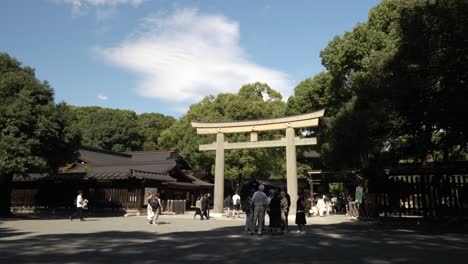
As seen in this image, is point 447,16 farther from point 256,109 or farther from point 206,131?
point 256,109

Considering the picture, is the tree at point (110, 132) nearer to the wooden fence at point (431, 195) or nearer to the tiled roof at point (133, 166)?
the tiled roof at point (133, 166)

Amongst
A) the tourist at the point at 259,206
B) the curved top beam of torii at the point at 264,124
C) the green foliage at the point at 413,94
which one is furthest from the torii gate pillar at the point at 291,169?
the tourist at the point at 259,206

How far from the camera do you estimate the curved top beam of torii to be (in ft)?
72.4

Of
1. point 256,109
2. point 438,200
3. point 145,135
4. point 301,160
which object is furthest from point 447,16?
point 145,135

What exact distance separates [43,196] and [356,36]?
2574 cm

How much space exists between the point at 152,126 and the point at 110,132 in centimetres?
1188

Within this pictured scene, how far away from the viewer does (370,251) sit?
8.21 m

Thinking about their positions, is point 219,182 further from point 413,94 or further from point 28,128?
point 413,94

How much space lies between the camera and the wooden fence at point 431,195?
567 inches

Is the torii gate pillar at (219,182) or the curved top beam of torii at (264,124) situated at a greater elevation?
the curved top beam of torii at (264,124)

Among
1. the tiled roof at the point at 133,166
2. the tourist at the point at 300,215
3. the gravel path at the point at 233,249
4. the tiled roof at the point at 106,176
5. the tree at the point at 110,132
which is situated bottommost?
the gravel path at the point at 233,249

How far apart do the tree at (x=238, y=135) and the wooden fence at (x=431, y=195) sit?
64.3 ft

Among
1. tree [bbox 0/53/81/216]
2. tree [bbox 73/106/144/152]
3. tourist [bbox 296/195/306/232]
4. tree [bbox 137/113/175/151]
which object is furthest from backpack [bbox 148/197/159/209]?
tree [bbox 137/113/175/151]

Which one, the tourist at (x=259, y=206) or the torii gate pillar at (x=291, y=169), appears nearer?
the tourist at (x=259, y=206)
